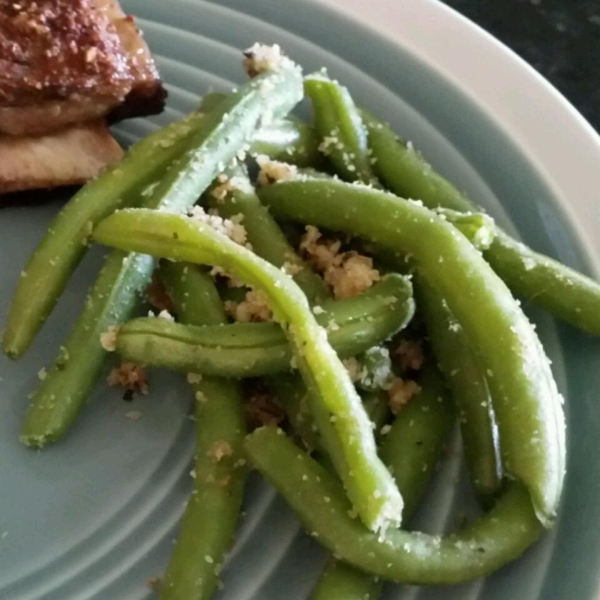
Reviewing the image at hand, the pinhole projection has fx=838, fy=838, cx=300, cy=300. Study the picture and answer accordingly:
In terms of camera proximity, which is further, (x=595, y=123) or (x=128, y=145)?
(x=595, y=123)

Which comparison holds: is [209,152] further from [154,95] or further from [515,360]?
[515,360]

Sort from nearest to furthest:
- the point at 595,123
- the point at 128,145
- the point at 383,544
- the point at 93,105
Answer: the point at 383,544 → the point at 93,105 → the point at 128,145 → the point at 595,123

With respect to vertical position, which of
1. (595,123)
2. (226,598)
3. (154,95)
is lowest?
(226,598)

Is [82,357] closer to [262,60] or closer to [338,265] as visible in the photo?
[338,265]

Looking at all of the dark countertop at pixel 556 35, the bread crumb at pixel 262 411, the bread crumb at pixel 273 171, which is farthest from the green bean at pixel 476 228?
the dark countertop at pixel 556 35

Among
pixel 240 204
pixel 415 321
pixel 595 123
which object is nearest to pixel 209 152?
pixel 240 204

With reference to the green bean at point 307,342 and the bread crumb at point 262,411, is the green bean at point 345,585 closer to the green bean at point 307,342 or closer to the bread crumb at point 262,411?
the green bean at point 307,342

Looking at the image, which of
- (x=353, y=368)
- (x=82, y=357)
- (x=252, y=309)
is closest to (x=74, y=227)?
(x=82, y=357)
